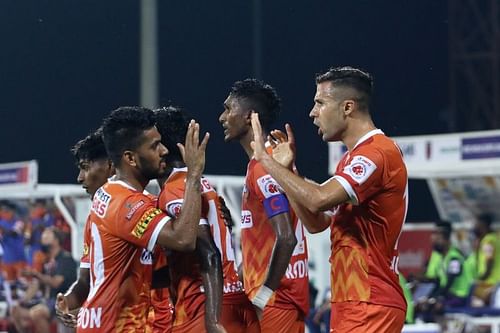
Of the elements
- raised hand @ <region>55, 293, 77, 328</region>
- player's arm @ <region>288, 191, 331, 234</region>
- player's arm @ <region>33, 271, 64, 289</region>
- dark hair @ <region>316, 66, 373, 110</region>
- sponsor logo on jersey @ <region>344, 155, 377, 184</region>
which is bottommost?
player's arm @ <region>33, 271, 64, 289</region>

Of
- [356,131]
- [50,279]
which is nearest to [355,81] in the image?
[356,131]

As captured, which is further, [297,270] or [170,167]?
[297,270]

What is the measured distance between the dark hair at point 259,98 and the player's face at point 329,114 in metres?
1.19

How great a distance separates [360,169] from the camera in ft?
20.8

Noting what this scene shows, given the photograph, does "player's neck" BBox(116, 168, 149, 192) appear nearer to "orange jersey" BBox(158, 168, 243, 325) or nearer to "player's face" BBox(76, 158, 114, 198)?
"orange jersey" BBox(158, 168, 243, 325)

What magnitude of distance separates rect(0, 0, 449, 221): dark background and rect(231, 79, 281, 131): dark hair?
52.6 ft

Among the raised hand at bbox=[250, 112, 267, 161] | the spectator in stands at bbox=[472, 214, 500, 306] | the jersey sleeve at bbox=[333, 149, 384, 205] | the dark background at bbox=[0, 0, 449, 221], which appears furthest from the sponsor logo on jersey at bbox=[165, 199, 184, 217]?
the dark background at bbox=[0, 0, 449, 221]

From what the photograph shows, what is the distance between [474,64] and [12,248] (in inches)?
427

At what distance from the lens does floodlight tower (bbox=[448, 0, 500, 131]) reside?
23.5 m

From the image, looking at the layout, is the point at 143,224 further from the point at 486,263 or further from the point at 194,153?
the point at 486,263

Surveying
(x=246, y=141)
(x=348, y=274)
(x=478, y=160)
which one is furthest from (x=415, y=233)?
(x=348, y=274)

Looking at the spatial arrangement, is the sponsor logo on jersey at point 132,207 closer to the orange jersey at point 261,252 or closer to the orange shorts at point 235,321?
the orange shorts at point 235,321

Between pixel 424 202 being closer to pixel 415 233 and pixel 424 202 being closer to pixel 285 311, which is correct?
pixel 415 233

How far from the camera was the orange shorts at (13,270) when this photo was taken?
18.0 metres
